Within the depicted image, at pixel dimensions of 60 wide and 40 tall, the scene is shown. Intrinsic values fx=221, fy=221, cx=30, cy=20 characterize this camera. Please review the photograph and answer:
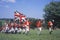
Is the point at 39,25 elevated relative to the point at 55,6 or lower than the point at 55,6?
lower

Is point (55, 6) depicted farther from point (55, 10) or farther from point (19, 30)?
point (19, 30)

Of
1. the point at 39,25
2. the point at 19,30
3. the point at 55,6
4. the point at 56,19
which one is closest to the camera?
the point at 39,25

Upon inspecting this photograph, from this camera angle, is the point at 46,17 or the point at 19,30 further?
the point at 46,17

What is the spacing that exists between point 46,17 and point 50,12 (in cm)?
218

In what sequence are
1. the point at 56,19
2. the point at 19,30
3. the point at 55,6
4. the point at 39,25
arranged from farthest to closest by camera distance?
the point at 55,6 < the point at 56,19 < the point at 19,30 < the point at 39,25

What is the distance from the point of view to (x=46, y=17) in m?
75.1

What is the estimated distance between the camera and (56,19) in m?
70.9

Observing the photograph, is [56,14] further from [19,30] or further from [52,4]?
[19,30]

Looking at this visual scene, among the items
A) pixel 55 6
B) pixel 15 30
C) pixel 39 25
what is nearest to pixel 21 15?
pixel 15 30

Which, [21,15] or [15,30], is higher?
[21,15]

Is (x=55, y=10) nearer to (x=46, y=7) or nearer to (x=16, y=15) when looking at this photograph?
(x=46, y=7)

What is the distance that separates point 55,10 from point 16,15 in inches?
1744

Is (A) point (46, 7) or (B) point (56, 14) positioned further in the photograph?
(A) point (46, 7)

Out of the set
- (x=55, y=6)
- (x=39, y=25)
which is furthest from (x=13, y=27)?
(x=55, y=6)
